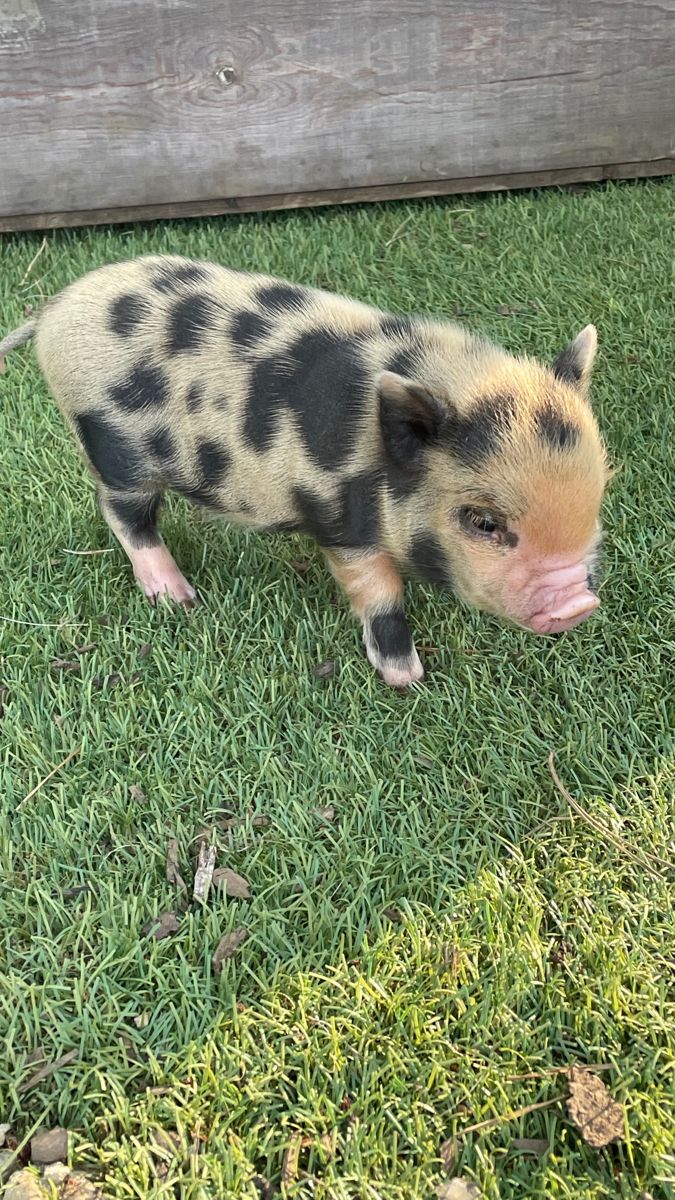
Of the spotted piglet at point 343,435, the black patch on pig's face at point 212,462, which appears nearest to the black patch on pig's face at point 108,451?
the spotted piglet at point 343,435

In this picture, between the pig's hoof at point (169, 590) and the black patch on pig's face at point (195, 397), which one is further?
the pig's hoof at point (169, 590)

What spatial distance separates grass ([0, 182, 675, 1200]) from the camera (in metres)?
1.39

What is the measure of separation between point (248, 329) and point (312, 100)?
104 inches

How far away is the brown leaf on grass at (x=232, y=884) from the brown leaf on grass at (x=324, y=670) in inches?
22.6

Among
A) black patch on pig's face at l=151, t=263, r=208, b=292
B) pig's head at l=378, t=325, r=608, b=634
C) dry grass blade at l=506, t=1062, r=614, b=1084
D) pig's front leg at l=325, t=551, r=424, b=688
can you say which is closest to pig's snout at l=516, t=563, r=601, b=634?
pig's head at l=378, t=325, r=608, b=634

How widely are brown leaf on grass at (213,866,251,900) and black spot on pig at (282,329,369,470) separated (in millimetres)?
899

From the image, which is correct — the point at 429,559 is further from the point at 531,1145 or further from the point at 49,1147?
the point at 49,1147

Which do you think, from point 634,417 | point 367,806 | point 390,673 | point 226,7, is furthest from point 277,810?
point 226,7

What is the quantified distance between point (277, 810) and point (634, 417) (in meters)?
1.81

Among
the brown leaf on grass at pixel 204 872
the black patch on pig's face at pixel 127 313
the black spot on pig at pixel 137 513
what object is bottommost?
the brown leaf on grass at pixel 204 872

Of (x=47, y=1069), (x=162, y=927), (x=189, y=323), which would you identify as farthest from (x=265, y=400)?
(x=47, y=1069)

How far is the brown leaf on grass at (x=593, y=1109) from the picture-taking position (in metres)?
A: 1.34

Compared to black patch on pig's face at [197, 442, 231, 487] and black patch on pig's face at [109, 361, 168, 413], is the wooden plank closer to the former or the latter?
black patch on pig's face at [109, 361, 168, 413]

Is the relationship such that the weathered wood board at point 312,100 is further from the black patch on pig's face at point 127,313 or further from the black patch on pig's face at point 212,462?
the black patch on pig's face at point 212,462
